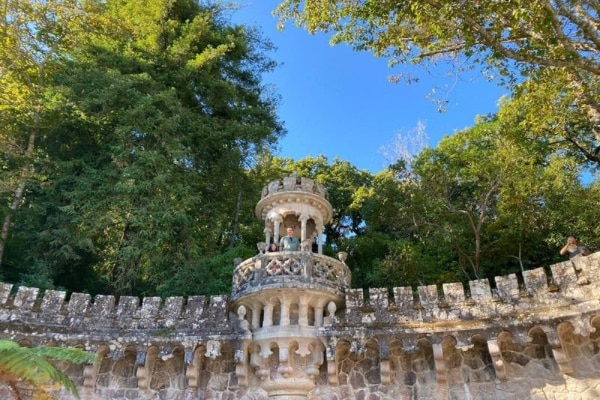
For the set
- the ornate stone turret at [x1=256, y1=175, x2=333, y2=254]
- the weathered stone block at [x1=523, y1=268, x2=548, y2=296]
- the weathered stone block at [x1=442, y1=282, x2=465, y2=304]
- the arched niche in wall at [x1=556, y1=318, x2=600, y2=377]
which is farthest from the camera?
the ornate stone turret at [x1=256, y1=175, x2=333, y2=254]

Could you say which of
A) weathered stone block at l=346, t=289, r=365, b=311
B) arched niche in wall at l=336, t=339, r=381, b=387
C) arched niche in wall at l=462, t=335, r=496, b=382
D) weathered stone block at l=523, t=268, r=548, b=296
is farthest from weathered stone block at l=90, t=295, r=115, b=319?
weathered stone block at l=523, t=268, r=548, b=296

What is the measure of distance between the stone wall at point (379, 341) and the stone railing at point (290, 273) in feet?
1.63

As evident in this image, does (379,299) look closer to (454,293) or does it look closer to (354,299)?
(354,299)

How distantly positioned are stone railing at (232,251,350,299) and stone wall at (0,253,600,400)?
50cm

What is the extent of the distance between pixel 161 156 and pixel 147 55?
4.64 meters

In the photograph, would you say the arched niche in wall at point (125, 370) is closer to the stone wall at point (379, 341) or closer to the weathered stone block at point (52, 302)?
the stone wall at point (379, 341)

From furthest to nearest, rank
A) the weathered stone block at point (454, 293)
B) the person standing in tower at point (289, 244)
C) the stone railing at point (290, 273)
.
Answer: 1. the person standing in tower at point (289, 244)
2. the stone railing at point (290, 273)
3. the weathered stone block at point (454, 293)

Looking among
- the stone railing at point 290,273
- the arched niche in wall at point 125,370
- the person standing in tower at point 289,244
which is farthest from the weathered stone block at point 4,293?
the person standing in tower at point 289,244

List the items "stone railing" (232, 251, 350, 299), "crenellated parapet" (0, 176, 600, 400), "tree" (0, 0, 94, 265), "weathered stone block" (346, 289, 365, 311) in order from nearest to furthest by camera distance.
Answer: "crenellated parapet" (0, 176, 600, 400), "stone railing" (232, 251, 350, 299), "weathered stone block" (346, 289, 365, 311), "tree" (0, 0, 94, 265)

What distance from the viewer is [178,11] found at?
1934cm

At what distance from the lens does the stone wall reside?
8.59 m

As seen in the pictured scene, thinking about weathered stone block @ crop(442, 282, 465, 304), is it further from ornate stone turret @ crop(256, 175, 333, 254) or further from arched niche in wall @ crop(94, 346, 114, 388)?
arched niche in wall @ crop(94, 346, 114, 388)

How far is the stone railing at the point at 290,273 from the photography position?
9.81 m

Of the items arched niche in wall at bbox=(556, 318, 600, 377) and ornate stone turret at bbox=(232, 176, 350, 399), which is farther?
ornate stone turret at bbox=(232, 176, 350, 399)
